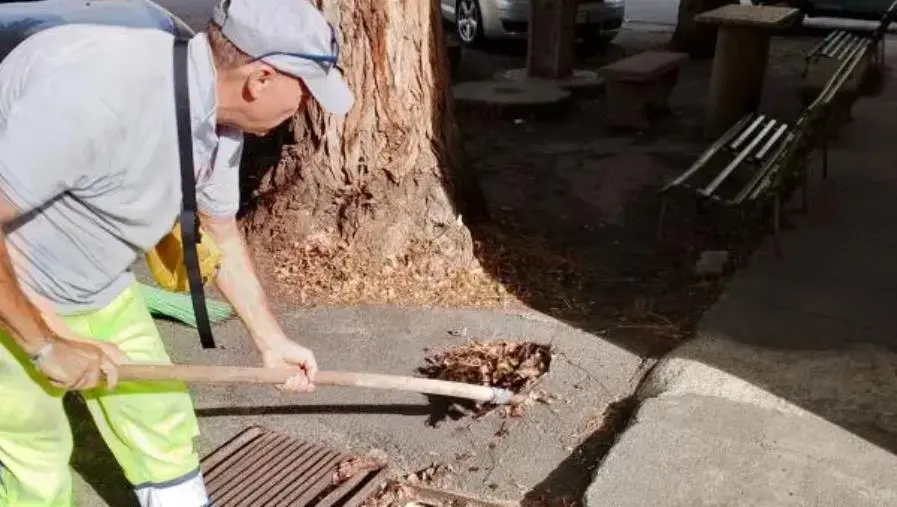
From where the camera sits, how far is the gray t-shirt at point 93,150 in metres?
2.08

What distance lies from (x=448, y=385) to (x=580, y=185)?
156 inches

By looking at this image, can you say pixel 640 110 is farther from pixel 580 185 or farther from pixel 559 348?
pixel 559 348

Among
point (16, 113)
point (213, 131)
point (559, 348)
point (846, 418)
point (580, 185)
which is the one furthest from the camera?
point (580, 185)

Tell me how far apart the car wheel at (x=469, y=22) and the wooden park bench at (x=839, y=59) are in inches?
184

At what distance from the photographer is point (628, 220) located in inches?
252

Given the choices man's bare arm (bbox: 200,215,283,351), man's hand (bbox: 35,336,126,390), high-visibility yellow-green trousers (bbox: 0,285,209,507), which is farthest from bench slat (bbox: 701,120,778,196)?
man's hand (bbox: 35,336,126,390)

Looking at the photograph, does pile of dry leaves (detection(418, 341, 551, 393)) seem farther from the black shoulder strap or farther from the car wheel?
the car wheel

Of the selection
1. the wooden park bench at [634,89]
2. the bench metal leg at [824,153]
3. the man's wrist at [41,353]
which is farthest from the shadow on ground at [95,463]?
the wooden park bench at [634,89]

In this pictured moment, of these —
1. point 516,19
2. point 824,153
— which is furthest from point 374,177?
point 516,19

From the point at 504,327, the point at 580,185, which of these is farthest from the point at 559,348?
the point at 580,185

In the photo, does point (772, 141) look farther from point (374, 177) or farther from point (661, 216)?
point (374, 177)

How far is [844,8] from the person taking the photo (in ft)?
45.6

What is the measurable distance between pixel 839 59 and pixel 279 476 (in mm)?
6377

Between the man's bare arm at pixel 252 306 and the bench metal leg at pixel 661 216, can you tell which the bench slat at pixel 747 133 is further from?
the man's bare arm at pixel 252 306
